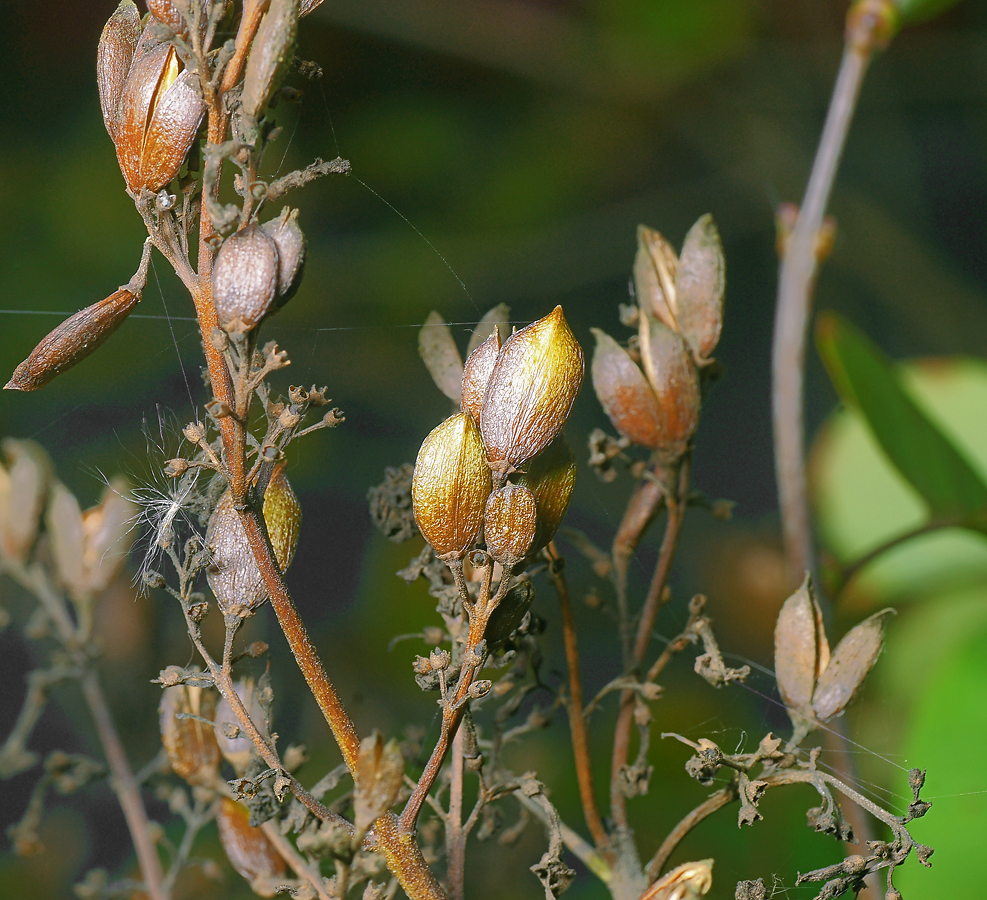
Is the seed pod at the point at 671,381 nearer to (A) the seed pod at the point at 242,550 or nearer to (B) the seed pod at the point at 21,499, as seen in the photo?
(A) the seed pod at the point at 242,550

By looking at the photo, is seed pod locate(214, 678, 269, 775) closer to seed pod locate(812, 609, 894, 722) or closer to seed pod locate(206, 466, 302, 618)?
seed pod locate(206, 466, 302, 618)

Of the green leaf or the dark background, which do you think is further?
the dark background

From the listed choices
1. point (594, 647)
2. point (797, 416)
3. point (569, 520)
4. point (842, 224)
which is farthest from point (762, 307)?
point (797, 416)

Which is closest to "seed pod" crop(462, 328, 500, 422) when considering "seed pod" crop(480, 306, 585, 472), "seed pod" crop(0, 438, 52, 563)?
"seed pod" crop(480, 306, 585, 472)

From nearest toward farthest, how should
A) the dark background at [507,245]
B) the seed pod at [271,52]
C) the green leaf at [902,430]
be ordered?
1. the seed pod at [271,52]
2. the green leaf at [902,430]
3. the dark background at [507,245]

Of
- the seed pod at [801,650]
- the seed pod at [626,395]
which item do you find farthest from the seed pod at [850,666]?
the seed pod at [626,395]

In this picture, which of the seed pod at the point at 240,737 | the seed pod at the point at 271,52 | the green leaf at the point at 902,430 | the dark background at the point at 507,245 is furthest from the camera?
the dark background at the point at 507,245

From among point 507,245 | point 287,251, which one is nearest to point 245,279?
point 287,251
